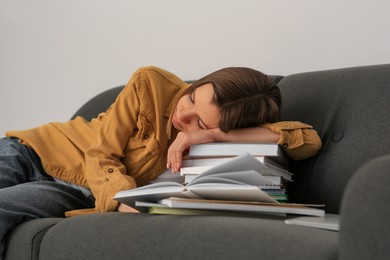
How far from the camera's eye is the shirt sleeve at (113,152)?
4.65 ft

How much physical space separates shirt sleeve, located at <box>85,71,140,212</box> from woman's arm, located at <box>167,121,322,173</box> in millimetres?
148

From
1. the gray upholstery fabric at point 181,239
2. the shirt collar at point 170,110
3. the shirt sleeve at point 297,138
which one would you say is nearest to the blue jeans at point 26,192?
the gray upholstery fabric at point 181,239

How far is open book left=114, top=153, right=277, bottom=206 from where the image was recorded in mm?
1054

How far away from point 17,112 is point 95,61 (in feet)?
1.86

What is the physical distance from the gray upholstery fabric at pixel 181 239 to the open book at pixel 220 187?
5cm

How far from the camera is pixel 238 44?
6.97 ft

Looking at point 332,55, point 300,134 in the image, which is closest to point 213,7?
point 332,55

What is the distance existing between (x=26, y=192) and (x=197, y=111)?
0.49 meters

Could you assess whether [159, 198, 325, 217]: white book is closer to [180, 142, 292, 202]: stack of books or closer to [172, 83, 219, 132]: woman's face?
[180, 142, 292, 202]: stack of books

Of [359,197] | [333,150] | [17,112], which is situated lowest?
[17,112]

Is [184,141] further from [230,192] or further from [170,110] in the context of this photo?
[230,192]

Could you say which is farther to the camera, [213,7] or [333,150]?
[213,7]

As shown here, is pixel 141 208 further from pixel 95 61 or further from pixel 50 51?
pixel 50 51

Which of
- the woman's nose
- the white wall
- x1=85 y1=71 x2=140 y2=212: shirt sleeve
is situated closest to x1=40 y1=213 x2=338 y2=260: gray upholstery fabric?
x1=85 y1=71 x2=140 y2=212: shirt sleeve
